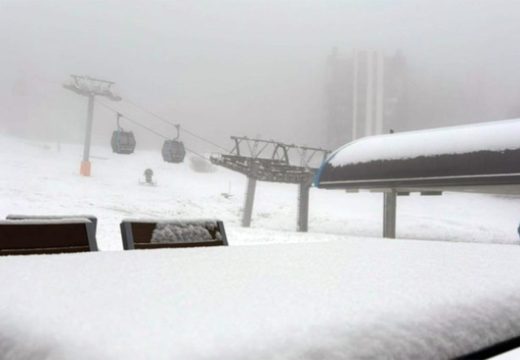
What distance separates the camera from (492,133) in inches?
391

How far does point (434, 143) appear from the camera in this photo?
1055 cm

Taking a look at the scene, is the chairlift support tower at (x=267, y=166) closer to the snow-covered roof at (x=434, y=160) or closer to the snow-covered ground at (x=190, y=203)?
the snow-covered ground at (x=190, y=203)

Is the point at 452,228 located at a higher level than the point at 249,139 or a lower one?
lower

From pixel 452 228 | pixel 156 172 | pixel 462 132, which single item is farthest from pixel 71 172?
pixel 462 132

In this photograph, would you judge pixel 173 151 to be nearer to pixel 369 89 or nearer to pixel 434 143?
pixel 434 143

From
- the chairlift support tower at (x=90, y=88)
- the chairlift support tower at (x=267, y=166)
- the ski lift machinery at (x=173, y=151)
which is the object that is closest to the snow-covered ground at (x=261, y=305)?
the chairlift support tower at (x=267, y=166)

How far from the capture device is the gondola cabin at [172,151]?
69.4 ft

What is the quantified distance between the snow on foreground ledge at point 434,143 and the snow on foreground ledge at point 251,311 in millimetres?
9756

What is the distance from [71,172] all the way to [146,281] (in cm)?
4072

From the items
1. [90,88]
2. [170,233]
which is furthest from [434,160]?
[90,88]

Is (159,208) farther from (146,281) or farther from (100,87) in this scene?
(146,281)

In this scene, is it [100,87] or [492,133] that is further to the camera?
[100,87]

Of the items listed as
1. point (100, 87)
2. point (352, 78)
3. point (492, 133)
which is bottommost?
point (492, 133)

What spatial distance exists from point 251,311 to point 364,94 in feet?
178
